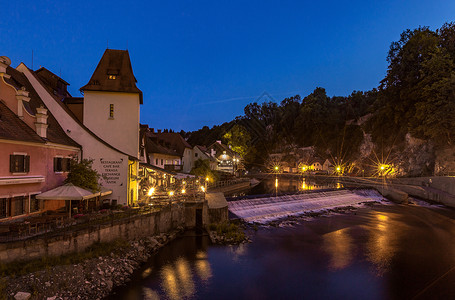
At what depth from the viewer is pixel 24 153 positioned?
1569 cm

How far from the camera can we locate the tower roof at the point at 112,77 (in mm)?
23814

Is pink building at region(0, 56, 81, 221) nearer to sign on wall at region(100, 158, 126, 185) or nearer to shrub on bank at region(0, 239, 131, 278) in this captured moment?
sign on wall at region(100, 158, 126, 185)

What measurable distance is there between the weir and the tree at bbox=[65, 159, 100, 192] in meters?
15.0

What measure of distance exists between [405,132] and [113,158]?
6524 centimetres

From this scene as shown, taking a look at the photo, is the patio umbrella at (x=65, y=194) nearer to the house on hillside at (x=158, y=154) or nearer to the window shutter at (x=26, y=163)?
the window shutter at (x=26, y=163)

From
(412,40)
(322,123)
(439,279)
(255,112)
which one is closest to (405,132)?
(412,40)

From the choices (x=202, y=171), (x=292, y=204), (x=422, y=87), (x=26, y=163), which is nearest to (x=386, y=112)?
(x=422, y=87)

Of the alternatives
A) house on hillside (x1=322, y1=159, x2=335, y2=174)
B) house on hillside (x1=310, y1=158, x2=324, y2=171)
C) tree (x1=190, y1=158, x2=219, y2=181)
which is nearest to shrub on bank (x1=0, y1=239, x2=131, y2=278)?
tree (x1=190, y1=158, x2=219, y2=181)

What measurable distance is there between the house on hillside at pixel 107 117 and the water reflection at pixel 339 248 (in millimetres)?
17217

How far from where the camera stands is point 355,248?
71.2 ft

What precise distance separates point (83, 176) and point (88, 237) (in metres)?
6.12

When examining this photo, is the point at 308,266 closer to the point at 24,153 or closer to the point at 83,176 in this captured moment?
the point at 83,176

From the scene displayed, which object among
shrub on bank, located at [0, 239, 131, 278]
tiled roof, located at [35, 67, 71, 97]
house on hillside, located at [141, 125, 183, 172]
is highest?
tiled roof, located at [35, 67, 71, 97]

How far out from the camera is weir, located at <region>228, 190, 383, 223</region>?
30231 mm
